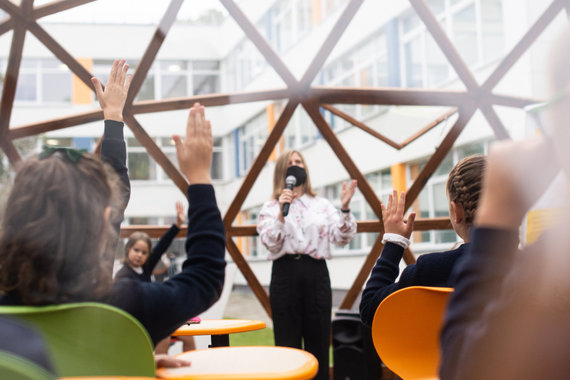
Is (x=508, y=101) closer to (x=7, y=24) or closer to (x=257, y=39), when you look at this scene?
(x=257, y=39)

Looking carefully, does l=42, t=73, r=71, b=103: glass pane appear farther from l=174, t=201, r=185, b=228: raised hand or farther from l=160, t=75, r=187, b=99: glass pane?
l=174, t=201, r=185, b=228: raised hand

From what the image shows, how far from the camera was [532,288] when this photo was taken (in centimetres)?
Result: 92

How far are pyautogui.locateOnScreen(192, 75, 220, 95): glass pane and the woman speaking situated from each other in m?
9.07

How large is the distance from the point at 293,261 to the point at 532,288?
2609 millimetres

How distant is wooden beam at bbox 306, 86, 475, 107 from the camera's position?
4801 mm

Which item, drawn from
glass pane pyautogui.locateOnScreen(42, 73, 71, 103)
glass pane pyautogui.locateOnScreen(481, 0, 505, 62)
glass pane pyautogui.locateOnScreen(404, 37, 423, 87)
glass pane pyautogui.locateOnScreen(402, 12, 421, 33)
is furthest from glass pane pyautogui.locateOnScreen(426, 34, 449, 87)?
glass pane pyautogui.locateOnScreen(42, 73, 71, 103)

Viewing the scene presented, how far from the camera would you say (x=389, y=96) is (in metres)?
4.85

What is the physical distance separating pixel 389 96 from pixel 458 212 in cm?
336

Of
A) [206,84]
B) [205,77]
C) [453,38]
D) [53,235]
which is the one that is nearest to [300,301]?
[53,235]

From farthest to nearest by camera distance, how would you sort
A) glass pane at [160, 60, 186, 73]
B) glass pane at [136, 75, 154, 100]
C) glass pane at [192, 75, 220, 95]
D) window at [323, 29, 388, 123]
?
glass pane at [192, 75, 220, 95], glass pane at [160, 60, 186, 73], window at [323, 29, 388, 123], glass pane at [136, 75, 154, 100]

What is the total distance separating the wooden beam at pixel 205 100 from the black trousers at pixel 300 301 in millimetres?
Result: 1698

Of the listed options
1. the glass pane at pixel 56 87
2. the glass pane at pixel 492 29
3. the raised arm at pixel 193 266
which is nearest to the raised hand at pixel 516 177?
the raised arm at pixel 193 266

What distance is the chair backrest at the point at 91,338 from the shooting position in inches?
38.5

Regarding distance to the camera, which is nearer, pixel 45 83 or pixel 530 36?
pixel 530 36
